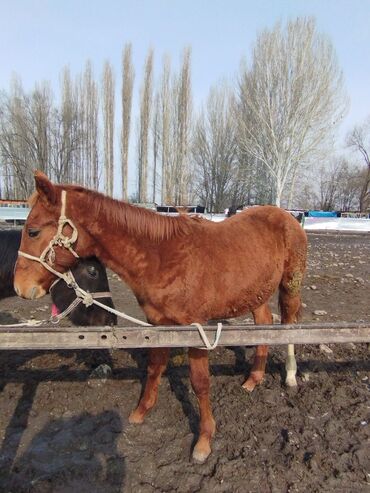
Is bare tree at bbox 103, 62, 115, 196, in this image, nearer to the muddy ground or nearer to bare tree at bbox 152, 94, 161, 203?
bare tree at bbox 152, 94, 161, 203

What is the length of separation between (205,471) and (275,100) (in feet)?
95.7

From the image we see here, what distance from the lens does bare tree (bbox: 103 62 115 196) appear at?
1292 inches

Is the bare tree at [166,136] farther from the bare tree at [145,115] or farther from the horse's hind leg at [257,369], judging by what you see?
the horse's hind leg at [257,369]

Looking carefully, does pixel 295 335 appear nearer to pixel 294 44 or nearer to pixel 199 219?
pixel 199 219

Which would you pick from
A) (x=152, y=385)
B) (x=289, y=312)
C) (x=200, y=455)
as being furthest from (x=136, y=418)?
(x=289, y=312)

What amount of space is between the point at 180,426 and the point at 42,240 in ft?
6.30

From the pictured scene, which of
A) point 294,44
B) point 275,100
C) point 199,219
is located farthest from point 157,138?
point 199,219

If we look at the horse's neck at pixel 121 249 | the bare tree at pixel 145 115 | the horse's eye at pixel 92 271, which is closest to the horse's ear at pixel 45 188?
the horse's neck at pixel 121 249

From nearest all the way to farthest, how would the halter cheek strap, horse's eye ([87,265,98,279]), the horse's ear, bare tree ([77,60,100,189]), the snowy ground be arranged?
the horse's ear → the halter cheek strap → horse's eye ([87,265,98,279]) → the snowy ground → bare tree ([77,60,100,189])

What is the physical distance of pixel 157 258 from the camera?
270 cm

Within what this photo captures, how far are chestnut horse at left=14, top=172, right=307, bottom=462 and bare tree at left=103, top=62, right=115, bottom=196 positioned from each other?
3064cm

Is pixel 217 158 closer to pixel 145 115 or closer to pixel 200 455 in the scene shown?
pixel 145 115

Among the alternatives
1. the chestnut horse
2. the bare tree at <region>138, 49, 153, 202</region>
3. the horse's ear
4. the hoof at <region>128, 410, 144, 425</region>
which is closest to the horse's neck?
the chestnut horse

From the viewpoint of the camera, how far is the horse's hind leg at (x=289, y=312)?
3779 mm
